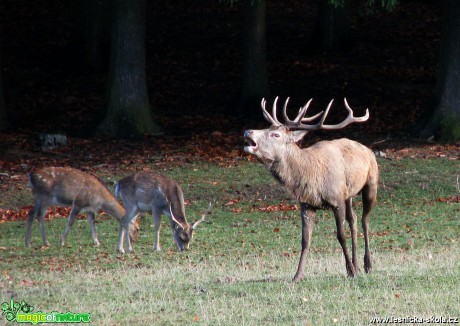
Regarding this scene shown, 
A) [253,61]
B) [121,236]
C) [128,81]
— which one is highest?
[253,61]

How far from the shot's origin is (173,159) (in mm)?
21391

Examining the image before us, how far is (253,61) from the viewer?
25375mm

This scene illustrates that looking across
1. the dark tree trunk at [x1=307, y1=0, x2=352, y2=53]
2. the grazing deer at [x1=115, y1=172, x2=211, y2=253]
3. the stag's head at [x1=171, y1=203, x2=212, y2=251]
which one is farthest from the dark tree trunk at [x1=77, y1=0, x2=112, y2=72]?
the stag's head at [x1=171, y1=203, x2=212, y2=251]

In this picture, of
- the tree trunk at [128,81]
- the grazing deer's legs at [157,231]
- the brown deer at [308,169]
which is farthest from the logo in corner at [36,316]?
the tree trunk at [128,81]

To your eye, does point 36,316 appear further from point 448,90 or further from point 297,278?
point 448,90

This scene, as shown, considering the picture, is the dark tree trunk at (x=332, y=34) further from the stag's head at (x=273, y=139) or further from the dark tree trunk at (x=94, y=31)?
the stag's head at (x=273, y=139)

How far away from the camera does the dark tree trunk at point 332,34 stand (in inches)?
1218

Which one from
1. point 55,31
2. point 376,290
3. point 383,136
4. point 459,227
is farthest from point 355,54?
point 376,290

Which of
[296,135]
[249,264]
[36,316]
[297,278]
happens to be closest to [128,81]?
[249,264]

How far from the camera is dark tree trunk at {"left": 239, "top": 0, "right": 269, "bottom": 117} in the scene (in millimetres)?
24891

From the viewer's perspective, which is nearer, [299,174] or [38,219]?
[299,174]

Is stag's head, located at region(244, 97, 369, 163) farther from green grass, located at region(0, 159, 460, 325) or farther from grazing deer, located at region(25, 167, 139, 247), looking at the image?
grazing deer, located at region(25, 167, 139, 247)

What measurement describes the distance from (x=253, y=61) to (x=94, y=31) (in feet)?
23.1

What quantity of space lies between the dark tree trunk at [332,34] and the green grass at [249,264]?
11.3 m
